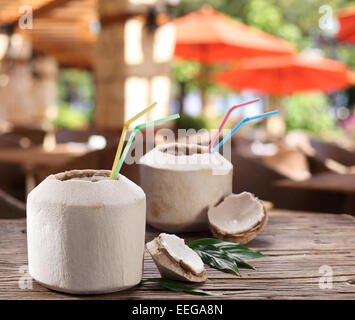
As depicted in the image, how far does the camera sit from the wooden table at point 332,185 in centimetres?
236

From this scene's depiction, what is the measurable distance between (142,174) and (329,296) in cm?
55

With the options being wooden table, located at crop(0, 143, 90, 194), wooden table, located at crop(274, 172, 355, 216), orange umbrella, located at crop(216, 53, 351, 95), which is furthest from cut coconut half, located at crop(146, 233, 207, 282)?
orange umbrella, located at crop(216, 53, 351, 95)

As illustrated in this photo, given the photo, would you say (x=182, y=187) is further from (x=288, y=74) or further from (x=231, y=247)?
(x=288, y=74)

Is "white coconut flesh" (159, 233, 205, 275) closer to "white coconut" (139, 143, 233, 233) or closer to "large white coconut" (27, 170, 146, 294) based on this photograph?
"large white coconut" (27, 170, 146, 294)

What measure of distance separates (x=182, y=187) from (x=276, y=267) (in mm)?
293

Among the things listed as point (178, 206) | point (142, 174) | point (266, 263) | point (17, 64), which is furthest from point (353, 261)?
point (17, 64)

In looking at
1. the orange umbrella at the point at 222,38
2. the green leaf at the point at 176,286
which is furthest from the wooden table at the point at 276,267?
the orange umbrella at the point at 222,38

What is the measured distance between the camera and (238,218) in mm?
1181

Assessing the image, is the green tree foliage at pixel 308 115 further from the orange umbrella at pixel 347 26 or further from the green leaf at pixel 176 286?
the green leaf at pixel 176 286

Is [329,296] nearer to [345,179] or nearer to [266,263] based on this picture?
Answer: [266,263]

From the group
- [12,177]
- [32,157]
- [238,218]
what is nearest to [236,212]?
[238,218]

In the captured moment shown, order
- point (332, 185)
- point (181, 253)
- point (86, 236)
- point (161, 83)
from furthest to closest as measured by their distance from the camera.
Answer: point (161, 83) < point (332, 185) < point (181, 253) < point (86, 236)

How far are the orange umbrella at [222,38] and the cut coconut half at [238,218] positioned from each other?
5.44 m
